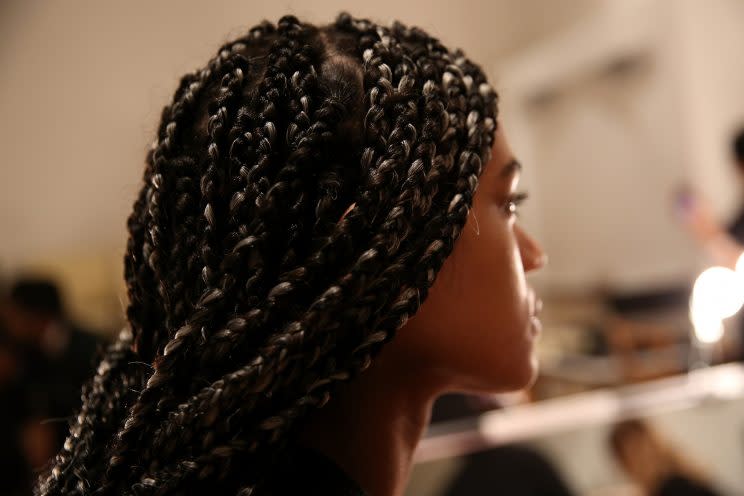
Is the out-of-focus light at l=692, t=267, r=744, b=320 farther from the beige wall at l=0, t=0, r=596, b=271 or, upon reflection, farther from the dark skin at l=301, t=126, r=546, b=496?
the beige wall at l=0, t=0, r=596, b=271

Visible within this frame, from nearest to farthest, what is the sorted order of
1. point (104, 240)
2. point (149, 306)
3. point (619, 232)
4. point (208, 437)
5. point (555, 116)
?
point (208, 437) → point (149, 306) → point (104, 240) → point (619, 232) → point (555, 116)

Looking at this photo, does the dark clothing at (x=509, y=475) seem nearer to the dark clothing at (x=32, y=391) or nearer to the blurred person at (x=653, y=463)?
the blurred person at (x=653, y=463)

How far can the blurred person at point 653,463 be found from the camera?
1.13m

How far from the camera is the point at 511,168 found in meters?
0.71

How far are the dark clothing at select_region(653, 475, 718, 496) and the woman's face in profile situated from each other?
22.7 inches

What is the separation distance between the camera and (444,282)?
0.67 m

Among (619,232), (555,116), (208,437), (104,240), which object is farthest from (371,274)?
(555,116)

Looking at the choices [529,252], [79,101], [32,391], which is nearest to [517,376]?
[529,252]

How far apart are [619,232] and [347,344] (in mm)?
4343

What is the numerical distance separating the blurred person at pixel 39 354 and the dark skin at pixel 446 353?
1.95 meters

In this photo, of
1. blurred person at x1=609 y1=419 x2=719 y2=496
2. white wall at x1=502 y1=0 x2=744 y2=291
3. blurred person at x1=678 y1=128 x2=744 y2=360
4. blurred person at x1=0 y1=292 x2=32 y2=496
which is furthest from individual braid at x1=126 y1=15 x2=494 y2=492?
white wall at x1=502 y1=0 x2=744 y2=291

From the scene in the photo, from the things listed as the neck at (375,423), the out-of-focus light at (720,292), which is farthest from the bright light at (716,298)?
the neck at (375,423)

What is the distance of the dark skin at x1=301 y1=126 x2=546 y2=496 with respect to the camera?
67cm

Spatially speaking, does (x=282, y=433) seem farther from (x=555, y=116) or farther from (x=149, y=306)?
(x=555, y=116)
